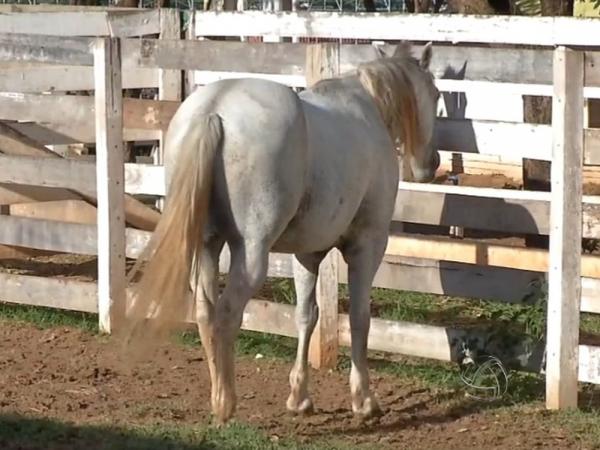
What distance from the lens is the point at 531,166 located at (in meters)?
8.27

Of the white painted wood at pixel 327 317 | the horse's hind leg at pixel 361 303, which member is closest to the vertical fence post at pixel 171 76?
the white painted wood at pixel 327 317

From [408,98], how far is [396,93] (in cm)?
9

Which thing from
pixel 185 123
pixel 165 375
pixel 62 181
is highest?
pixel 185 123

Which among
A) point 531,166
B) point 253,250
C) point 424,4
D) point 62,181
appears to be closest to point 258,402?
point 253,250

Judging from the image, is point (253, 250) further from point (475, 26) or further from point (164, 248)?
point (475, 26)

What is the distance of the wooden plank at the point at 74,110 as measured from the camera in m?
7.62

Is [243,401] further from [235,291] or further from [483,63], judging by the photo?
[483,63]

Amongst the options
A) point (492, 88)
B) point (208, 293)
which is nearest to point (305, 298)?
point (208, 293)

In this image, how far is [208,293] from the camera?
5496 millimetres

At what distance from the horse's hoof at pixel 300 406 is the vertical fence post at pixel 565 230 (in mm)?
1179

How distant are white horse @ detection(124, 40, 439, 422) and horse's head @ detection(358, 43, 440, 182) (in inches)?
4.5

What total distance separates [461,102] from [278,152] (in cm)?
502

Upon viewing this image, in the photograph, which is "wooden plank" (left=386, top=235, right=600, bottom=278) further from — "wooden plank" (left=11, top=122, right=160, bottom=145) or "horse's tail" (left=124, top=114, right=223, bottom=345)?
"wooden plank" (left=11, top=122, right=160, bottom=145)

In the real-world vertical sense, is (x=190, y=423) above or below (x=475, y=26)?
below
